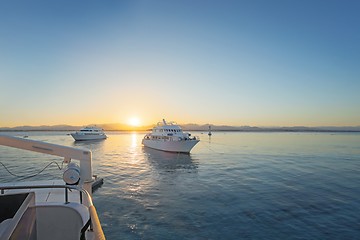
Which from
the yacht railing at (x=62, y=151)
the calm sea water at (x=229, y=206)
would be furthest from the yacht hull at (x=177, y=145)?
the yacht railing at (x=62, y=151)

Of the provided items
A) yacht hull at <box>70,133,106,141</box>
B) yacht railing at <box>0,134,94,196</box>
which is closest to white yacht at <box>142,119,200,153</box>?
yacht railing at <box>0,134,94,196</box>

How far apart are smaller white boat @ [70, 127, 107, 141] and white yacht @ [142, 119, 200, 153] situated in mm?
38798

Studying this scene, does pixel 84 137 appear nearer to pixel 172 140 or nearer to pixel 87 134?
pixel 87 134

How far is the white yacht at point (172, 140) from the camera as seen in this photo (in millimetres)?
37944

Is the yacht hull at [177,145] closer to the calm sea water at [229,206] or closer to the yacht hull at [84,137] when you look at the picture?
the calm sea water at [229,206]

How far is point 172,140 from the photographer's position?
1518 inches

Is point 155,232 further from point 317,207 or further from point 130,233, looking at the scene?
point 317,207

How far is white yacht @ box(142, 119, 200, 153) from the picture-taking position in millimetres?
37944

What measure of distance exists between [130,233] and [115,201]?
4379mm

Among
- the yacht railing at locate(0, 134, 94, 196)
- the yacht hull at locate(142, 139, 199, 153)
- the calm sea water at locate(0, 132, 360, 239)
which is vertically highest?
the yacht railing at locate(0, 134, 94, 196)

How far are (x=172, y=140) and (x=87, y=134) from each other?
5084 cm

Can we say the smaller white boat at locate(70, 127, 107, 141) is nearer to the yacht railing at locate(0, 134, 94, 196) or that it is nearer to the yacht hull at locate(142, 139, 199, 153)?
the yacht hull at locate(142, 139, 199, 153)

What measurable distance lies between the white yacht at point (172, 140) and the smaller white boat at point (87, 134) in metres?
38.8

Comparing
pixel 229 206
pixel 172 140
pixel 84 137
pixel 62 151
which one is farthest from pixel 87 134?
pixel 62 151
